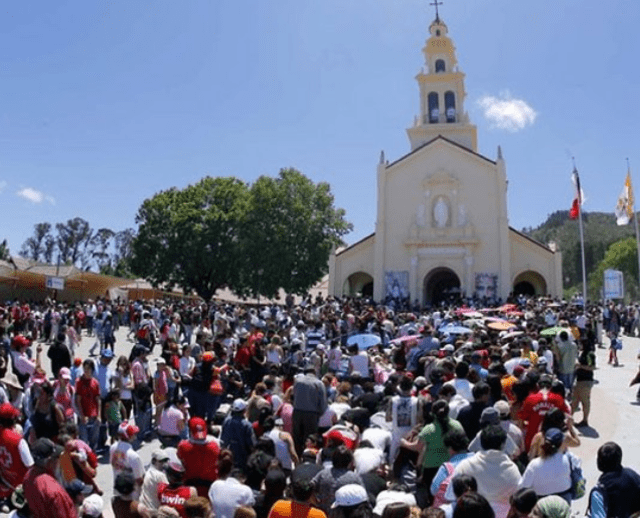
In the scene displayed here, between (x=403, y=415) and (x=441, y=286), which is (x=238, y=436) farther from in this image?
(x=441, y=286)

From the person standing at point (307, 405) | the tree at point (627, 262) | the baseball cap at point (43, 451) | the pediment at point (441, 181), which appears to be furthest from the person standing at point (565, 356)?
the tree at point (627, 262)

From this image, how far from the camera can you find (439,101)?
51594mm

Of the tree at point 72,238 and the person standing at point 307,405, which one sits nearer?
the person standing at point 307,405

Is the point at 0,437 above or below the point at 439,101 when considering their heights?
below

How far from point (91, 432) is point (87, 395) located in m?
0.66

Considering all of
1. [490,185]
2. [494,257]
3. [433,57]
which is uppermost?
[433,57]

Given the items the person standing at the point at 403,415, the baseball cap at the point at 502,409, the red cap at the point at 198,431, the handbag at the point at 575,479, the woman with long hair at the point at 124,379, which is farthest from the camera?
the woman with long hair at the point at 124,379

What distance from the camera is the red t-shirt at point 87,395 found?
9820 millimetres

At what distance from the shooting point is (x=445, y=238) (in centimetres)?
4209

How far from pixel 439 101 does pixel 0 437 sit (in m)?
48.8

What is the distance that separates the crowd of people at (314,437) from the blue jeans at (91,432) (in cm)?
2

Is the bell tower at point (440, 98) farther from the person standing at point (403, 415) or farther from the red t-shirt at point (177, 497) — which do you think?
the red t-shirt at point (177, 497)

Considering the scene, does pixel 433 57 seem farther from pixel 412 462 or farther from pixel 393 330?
pixel 412 462

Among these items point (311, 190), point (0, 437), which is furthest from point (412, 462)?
point (311, 190)
